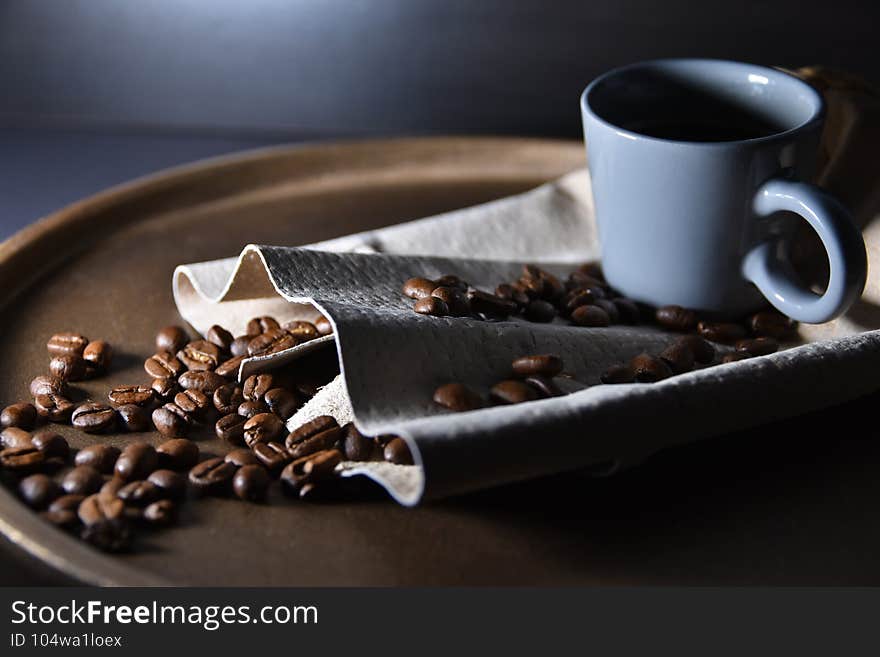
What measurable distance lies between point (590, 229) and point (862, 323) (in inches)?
15.3

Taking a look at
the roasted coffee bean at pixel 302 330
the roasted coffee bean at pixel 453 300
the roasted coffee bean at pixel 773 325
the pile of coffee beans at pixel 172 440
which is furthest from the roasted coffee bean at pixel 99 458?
the roasted coffee bean at pixel 773 325

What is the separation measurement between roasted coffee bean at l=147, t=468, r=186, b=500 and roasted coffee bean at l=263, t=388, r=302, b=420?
0.41 ft

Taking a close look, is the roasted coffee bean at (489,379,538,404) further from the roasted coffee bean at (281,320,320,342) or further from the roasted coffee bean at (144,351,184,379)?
the roasted coffee bean at (144,351,184,379)

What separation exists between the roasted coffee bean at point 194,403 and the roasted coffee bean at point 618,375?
372mm

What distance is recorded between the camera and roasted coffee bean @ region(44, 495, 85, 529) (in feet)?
2.80

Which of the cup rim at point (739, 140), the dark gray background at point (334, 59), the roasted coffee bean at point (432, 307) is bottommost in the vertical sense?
the dark gray background at point (334, 59)

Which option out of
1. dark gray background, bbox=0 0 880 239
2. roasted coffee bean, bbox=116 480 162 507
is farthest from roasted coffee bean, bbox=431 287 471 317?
dark gray background, bbox=0 0 880 239

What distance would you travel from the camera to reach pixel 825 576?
0.83 meters

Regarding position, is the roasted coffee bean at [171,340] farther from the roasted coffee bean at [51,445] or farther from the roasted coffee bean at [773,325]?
the roasted coffee bean at [773,325]

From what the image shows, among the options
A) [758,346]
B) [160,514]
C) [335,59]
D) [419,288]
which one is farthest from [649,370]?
[335,59]

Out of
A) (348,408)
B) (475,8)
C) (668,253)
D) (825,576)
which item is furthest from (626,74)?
(475,8)

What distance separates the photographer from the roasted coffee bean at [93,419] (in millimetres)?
979

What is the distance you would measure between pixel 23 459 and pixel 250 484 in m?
0.20

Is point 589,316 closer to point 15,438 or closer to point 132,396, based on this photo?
point 132,396
